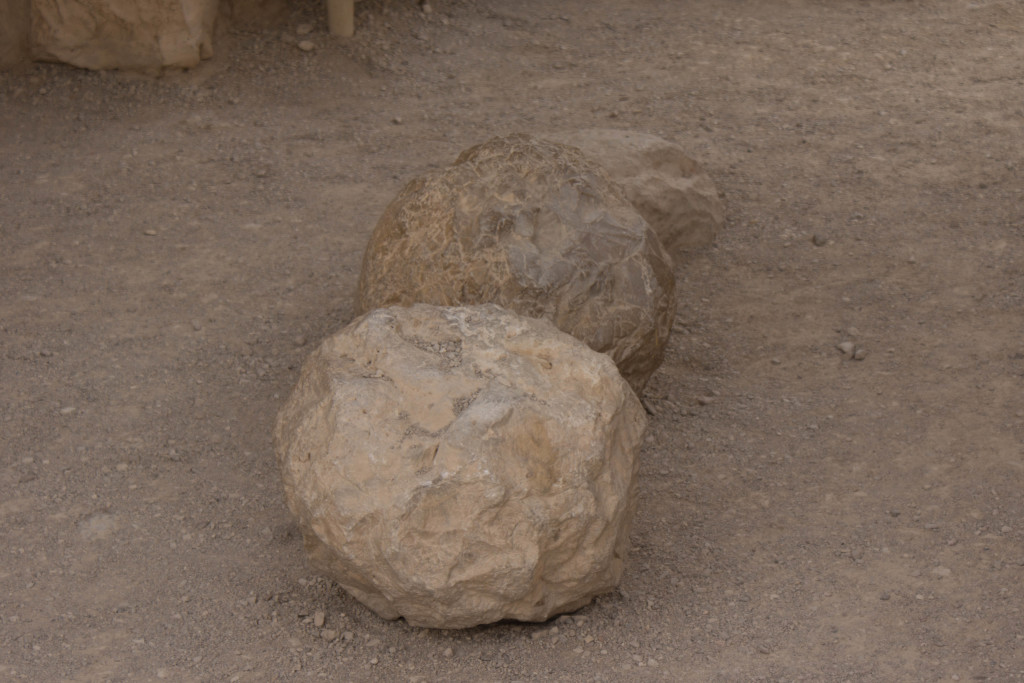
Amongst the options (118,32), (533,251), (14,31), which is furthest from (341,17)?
(533,251)

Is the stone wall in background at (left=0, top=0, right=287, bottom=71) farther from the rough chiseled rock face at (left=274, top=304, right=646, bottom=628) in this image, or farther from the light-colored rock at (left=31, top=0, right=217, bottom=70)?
the rough chiseled rock face at (left=274, top=304, right=646, bottom=628)

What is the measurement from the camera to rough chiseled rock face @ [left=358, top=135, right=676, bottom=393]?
4.54m

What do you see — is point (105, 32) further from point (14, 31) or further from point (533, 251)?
point (533, 251)

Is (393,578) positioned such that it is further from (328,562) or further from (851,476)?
(851,476)

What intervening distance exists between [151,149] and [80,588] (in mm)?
3684

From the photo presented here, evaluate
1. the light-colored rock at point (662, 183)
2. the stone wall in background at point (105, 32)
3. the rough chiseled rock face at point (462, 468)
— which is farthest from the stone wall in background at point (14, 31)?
the rough chiseled rock face at point (462, 468)

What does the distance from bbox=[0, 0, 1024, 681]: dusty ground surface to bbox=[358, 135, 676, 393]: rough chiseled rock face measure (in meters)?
0.55

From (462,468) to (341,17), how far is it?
17.6 feet

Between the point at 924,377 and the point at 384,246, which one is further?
the point at 924,377

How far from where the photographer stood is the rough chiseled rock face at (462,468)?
11.5 feet

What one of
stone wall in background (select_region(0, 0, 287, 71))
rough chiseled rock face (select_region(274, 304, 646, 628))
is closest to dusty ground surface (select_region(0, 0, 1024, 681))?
stone wall in background (select_region(0, 0, 287, 71))

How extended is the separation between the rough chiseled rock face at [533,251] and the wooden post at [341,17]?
3.69m

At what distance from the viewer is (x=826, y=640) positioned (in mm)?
3684

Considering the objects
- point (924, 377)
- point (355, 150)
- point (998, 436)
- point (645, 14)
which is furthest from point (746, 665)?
point (645, 14)
